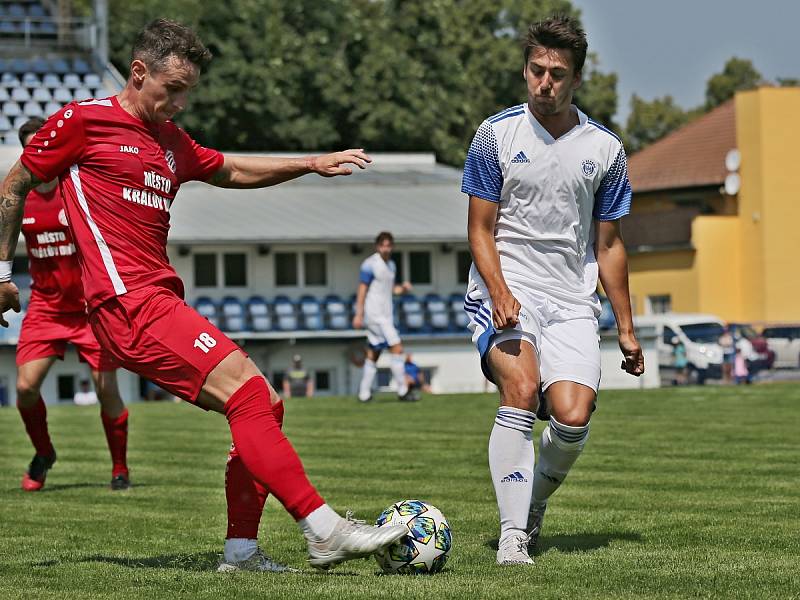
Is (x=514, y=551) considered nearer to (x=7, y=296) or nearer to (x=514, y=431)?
(x=514, y=431)

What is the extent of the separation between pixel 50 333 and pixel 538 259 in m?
4.80

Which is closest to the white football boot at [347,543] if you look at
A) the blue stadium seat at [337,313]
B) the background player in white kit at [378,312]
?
the background player in white kit at [378,312]

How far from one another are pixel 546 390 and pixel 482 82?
5209 cm

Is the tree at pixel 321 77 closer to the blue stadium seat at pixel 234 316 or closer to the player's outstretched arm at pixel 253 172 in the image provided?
the blue stadium seat at pixel 234 316

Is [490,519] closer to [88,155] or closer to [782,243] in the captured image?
[88,155]

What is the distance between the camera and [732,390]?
80.0 ft

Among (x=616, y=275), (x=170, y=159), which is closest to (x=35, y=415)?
(x=170, y=159)

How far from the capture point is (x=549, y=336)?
23.0 feet

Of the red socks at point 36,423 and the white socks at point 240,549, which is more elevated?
the red socks at point 36,423

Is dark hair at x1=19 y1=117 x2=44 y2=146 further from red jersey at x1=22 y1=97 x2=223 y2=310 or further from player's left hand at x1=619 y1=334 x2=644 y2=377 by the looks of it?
player's left hand at x1=619 y1=334 x2=644 y2=377

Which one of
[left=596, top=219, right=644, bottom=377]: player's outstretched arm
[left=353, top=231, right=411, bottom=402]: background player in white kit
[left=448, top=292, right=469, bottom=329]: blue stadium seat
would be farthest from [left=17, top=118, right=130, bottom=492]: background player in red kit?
[left=448, top=292, right=469, bottom=329]: blue stadium seat

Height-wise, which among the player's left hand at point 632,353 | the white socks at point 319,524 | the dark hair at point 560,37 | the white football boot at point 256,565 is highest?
the dark hair at point 560,37

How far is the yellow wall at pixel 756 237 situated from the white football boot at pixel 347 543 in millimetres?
49524

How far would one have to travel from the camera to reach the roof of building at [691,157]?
57.6 meters
